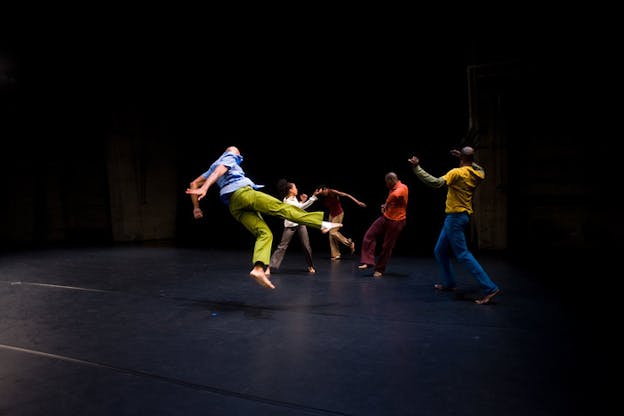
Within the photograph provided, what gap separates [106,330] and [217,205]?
49.6 feet

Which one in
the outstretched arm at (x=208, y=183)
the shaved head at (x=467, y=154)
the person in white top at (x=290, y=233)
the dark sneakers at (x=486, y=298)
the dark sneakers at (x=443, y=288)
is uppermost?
the shaved head at (x=467, y=154)

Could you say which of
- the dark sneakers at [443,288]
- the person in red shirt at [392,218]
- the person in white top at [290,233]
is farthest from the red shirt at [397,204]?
the dark sneakers at [443,288]

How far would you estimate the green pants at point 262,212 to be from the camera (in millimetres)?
4895

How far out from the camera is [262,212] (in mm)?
4973

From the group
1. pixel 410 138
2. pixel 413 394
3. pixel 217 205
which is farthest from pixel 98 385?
pixel 217 205

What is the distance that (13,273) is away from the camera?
7.73 metres

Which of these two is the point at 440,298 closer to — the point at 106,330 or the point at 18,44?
the point at 106,330

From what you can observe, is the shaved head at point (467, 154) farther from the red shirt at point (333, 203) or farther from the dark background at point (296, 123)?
the dark background at point (296, 123)

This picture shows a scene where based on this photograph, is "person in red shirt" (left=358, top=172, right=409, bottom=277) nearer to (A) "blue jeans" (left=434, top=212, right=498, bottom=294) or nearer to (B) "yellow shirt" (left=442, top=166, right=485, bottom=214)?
(A) "blue jeans" (left=434, top=212, right=498, bottom=294)

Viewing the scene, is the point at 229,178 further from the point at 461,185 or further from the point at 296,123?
the point at 296,123

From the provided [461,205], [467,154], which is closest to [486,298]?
[461,205]

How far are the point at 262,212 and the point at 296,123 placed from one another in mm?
11412

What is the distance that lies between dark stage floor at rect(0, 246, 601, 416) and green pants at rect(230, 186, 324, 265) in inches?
30.8

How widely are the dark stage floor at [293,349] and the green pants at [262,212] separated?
30.8 inches
